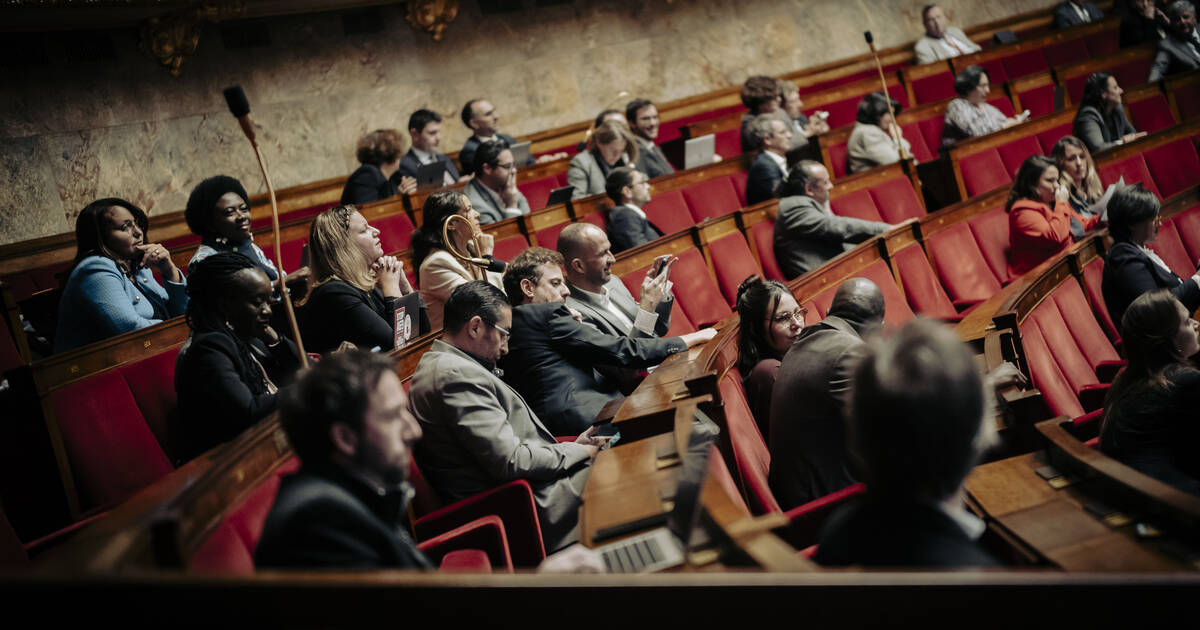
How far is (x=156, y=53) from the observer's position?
252 centimetres

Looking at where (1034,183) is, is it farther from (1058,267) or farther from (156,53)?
(156,53)

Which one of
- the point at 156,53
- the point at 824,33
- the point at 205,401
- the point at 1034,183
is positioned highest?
the point at 156,53

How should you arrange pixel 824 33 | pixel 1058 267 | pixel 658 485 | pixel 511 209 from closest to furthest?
pixel 658 485 → pixel 1058 267 → pixel 511 209 → pixel 824 33

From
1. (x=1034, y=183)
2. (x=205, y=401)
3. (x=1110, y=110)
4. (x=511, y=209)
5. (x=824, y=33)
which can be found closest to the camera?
(x=205, y=401)

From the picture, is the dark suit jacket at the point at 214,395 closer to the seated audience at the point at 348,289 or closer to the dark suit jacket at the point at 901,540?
the seated audience at the point at 348,289

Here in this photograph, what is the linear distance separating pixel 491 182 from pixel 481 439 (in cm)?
104

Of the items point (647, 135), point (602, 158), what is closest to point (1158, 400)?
point (602, 158)

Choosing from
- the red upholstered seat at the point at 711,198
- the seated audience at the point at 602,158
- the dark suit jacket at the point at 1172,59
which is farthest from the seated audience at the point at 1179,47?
the seated audience at the point at 602,158

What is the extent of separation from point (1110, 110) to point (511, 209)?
60.8 inches

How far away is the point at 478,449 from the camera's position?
35.8 inches

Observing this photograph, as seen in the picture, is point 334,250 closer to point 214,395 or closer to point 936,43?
point 214,395

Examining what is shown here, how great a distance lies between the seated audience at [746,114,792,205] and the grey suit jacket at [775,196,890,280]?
5.8 inches

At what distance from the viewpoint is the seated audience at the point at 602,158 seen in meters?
2.08

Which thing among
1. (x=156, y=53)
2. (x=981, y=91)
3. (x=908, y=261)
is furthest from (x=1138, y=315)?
(x=156, y=53)
